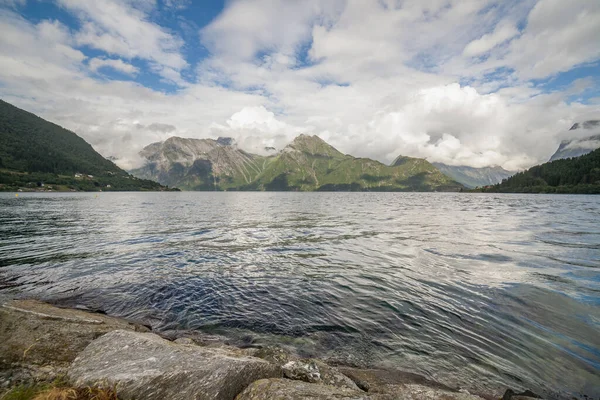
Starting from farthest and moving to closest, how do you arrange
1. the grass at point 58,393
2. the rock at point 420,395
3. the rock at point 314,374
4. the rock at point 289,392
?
1. the rock at point 314,374
2. the rock at point 420,395
3. the rock at point 289,392
4. the grass at point 58,393

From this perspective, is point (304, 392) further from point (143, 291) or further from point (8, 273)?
point (8, 273)

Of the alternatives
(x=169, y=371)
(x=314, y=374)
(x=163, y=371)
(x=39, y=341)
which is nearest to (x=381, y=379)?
(x=314, y=374)

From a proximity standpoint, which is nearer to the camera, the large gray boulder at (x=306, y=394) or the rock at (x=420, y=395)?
the large gray boulder at (x=306, y=394)

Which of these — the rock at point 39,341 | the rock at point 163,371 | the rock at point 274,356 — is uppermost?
the rock at point 163,371

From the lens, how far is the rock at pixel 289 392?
5088mm

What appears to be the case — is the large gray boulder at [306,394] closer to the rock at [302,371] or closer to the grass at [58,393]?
the rock at [302,371]

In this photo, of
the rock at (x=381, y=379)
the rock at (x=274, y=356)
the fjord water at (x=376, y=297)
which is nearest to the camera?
the rock at (x=381, y=379)

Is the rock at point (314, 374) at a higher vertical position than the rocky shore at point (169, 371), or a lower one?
lower

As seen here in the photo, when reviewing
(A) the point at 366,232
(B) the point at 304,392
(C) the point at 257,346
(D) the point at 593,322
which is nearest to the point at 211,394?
(B) the point at 304,392

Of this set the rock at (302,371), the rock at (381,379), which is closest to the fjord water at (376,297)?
the rock at (381,379)

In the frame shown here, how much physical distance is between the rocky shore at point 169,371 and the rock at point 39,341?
0.02m

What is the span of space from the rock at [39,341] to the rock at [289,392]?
15.9 ft

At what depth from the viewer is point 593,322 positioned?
451 inches

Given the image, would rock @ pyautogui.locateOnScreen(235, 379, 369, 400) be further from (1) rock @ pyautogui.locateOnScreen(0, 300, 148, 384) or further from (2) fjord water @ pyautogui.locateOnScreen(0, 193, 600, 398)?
(1) rock @ pyautogui.locateOnScreen(0, 300, 148, 384)
